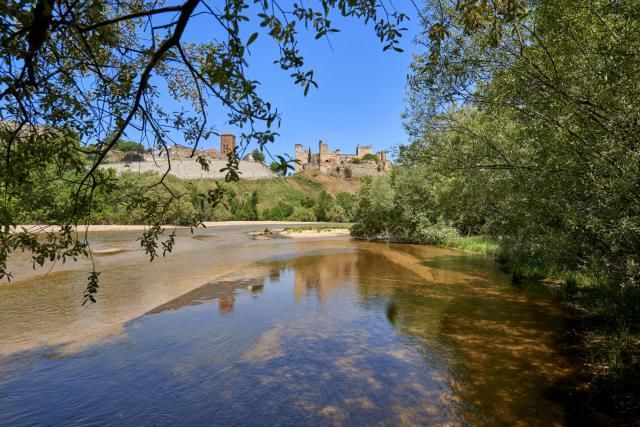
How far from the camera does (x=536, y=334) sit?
10555 mm

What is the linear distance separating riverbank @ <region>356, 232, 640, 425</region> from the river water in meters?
0.39

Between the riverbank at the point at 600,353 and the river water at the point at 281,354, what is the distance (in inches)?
15.5

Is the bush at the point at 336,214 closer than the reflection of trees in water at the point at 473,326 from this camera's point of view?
No

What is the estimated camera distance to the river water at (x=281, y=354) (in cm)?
689

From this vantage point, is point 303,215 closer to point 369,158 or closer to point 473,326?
point 369,158

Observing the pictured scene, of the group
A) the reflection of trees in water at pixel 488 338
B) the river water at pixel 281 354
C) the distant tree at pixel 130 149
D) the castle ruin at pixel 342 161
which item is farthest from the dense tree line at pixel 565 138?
the castle ruin at pixel 342 161

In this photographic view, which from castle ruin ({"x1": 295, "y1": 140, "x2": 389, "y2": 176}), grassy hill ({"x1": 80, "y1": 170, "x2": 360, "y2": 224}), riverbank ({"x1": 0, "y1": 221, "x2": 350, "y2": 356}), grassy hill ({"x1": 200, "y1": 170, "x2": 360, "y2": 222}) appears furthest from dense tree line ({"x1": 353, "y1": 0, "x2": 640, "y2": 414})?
castle ruin ({"x1": 295, "y1": 140, "x2": 389, "y2": 176})

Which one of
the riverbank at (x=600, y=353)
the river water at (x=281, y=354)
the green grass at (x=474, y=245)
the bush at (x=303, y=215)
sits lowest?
the river water at (x=281, y=354)

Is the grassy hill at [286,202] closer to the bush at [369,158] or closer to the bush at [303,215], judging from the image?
the bush at [303,215]

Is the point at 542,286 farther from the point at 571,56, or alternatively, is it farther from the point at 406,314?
the point at 571,56

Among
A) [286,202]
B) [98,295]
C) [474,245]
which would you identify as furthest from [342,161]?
[98,295]

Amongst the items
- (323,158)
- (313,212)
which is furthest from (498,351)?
(323,158)

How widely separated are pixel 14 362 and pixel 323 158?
164 metres

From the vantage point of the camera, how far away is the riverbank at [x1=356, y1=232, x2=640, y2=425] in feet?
21.7
